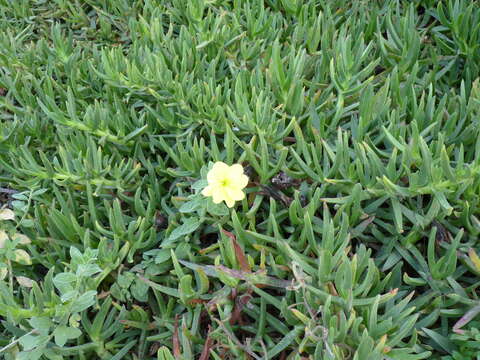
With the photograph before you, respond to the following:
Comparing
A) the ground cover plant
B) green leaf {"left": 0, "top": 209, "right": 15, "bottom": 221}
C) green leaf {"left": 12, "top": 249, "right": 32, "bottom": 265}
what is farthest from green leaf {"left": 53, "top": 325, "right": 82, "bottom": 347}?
green leaf {"left": 0, "top": 209, "right": 15, "bottom": 221}

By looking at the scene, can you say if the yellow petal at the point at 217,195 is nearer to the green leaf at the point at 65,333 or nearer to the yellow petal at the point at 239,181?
the yellow petal at the point at 239,181

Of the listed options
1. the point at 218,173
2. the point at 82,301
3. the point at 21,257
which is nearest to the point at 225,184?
the point at 218,173

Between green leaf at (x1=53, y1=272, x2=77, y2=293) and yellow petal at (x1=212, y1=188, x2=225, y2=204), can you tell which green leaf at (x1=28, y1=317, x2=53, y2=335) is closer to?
green leaf at (x1=53, y1=272, x2=77, y2=293)

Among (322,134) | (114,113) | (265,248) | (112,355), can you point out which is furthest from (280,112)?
(112,355)

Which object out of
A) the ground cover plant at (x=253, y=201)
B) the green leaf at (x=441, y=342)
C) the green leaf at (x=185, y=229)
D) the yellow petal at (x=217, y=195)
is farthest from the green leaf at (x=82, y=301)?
the green leaf at (x=441, y=342)

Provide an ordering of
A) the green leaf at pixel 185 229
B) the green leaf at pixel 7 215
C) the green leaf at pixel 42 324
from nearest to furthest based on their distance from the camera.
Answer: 1. the green leaf at pixel 42 324
2. the green leaf at pixel 185 229
3. the green leaf at pixel 7 215
